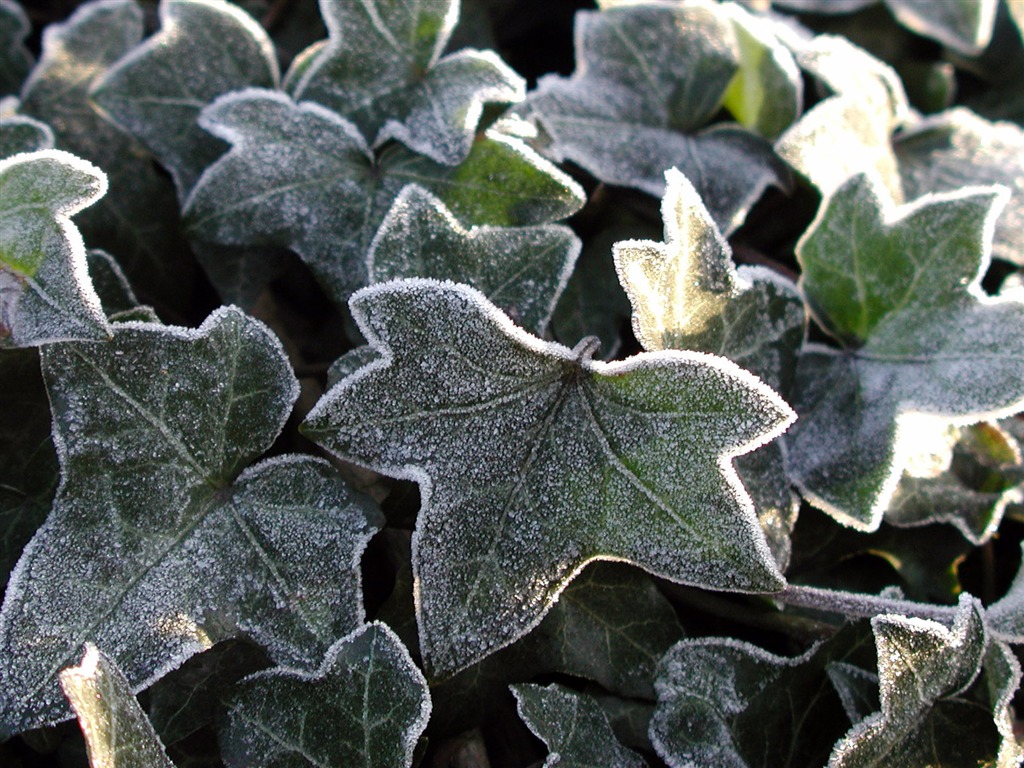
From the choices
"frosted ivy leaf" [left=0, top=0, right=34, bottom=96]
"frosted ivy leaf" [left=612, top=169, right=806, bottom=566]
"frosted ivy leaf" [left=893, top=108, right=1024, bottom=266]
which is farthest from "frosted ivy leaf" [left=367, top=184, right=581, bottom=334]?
"frosted ivy leaf" [left=0, top=0, right=34, bottom=96]

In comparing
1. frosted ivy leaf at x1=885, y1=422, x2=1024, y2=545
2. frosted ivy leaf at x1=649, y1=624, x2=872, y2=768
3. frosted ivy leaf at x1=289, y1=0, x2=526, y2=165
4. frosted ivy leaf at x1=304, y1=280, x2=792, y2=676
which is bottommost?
frosted ivy leaf at x1=649, y1=624, x2=872, y2=768

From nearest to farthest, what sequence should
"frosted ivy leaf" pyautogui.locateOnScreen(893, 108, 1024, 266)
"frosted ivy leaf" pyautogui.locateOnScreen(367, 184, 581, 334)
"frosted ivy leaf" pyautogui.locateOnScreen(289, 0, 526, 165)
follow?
1. "frosted ivy leaf" pyautogui.locateOnScreen(367, 184, 581, 334)
2. "frosted ivy leaf" pyautogui.locateOnScreen(289, 0, 526, 165)
3. "frosted ivy leaf" pyautogui.locateOnScreen(893, 108, 1024, 266)

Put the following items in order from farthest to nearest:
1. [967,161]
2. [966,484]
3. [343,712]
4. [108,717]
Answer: [967,161] < [966,484] < [343,712] < [108,717]

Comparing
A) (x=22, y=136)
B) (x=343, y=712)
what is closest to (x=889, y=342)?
(x=343, y=712)

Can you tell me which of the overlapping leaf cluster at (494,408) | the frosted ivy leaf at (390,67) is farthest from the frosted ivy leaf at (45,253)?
the frosted ivy leaf at (390,67)

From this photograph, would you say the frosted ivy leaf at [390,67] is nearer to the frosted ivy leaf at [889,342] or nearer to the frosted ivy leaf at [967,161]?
the frosted ivy leaf at [889,342]

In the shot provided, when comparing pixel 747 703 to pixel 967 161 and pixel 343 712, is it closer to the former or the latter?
pixel 343 712

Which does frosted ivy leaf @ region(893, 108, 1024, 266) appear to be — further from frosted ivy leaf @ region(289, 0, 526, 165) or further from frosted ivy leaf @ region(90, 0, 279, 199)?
frosted ivy leaf @ region(90, 0, 279, 199)
